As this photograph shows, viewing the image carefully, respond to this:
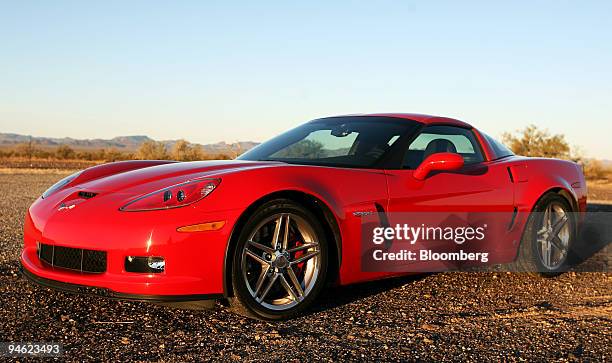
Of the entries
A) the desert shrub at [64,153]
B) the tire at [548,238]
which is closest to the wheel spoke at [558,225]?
the tire at [548,238]

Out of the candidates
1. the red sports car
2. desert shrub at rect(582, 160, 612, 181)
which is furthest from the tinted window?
desert shrub at rect(582, 160, 612, 181)

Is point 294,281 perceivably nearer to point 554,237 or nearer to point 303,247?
point 303,247

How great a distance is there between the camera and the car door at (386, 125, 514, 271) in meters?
4.66

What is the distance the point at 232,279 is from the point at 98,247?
2.56 ft

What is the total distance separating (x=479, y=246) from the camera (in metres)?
5.16

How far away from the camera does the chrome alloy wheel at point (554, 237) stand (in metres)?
5.68

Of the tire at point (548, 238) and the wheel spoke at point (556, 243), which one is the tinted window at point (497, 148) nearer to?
the tire at point (548, 238)

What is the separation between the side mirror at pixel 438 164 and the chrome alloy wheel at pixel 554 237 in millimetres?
1434

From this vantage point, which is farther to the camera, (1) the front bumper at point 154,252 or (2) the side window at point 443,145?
(2) the side window at point 443,145

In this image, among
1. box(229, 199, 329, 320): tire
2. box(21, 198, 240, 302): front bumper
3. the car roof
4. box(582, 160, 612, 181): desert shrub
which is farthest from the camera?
box(582, 160, 612, 181): desert shrub

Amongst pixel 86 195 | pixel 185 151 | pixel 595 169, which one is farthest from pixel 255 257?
pixel 595 169

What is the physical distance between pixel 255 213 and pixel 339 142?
1.51m

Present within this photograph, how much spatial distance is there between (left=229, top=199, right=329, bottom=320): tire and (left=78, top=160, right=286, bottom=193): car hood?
0.39 metres
